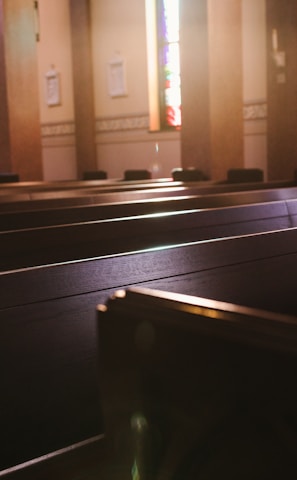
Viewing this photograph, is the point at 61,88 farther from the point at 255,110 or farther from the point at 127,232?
the point at 127,232

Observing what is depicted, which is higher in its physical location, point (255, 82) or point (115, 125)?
point (255, 82)

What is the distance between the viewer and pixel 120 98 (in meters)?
11.0

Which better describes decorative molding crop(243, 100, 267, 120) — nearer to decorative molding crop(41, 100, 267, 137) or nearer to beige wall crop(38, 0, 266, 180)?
beige wall crop(38, 0, 266, 180)

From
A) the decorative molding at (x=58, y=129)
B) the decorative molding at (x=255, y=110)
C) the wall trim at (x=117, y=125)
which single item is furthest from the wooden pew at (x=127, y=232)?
the decorative molding at (x=58, y=129)

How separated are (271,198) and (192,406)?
11.1 feet

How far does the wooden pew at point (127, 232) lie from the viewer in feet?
7.84

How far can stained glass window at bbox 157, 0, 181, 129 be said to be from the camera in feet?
34.2

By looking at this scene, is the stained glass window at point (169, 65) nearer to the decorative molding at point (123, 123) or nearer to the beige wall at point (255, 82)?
the decorative molding at point (123, 123)

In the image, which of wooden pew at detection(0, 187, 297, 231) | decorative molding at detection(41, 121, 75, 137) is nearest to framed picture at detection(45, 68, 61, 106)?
decorative molding at detection(41, 121, 75, 137)

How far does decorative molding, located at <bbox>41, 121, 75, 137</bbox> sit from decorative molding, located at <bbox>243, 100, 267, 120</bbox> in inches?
145

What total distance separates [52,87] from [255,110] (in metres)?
4.35

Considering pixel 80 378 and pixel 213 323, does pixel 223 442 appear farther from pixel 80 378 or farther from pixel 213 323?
pixel 80 378

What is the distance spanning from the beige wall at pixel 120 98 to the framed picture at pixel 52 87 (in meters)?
0.09

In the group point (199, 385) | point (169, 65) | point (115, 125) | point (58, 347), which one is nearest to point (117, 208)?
point (58, 347)
